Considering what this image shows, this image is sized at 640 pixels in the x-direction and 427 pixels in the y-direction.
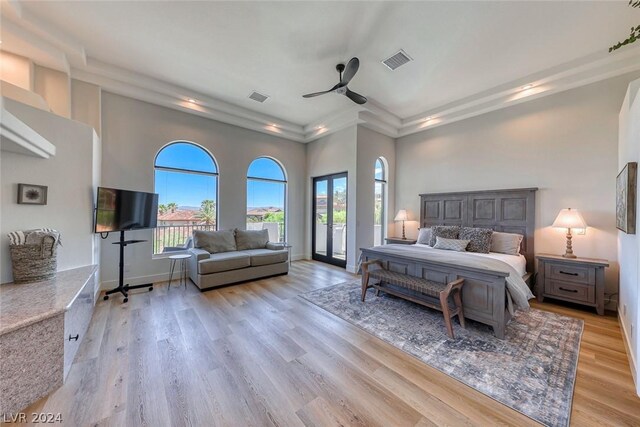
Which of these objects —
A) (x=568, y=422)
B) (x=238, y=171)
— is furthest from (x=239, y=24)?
(x=568, y=422)

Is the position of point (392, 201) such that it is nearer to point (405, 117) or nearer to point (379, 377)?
point (405, 117)

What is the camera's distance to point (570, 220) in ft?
10.9

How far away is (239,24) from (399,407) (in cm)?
412

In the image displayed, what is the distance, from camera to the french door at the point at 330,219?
563 centimetres

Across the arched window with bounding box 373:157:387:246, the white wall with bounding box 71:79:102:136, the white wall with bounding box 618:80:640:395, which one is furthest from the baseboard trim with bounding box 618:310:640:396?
the white wall with bounding box 71:79:102:136

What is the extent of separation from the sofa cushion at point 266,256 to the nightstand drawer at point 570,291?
438cm

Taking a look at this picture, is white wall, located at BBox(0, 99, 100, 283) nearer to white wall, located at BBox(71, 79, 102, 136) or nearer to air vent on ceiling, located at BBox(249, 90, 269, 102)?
white wall, located at BBox(71, 79, 102, 136)

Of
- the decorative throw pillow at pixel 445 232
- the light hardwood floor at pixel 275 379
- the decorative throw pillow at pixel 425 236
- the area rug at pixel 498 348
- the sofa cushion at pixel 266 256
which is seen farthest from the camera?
the decorative throw pillow at pixel 425 236

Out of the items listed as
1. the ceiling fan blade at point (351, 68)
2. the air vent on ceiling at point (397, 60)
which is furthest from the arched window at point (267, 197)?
the air vent on ceiling at point (397, 60)

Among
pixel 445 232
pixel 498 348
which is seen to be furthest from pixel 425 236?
pixel 498 348

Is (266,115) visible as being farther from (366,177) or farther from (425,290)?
(425,290)

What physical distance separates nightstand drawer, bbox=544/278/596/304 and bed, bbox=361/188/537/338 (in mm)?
289

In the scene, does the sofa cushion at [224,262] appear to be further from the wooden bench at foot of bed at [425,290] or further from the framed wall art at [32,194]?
the wooden bench at foot of bed at [425,290]

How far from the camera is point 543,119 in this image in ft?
12.8
